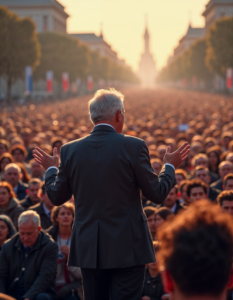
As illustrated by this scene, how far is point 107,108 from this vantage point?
3725mm

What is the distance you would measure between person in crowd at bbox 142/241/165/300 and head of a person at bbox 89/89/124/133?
239 centimetres

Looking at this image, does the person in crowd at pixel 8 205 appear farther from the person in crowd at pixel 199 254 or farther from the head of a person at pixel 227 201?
the person in crowd at pixel 199 254

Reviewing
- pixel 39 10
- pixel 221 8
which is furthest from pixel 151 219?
pixel 221 8

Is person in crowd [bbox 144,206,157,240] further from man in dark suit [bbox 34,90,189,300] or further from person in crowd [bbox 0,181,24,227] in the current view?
man in dark suit [bbox 34,90,189,300]

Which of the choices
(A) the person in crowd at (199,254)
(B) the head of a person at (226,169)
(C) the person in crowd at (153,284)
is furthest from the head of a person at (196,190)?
(A) the person in crowd at (199,254)

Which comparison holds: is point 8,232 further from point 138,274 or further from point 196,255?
point 196,255

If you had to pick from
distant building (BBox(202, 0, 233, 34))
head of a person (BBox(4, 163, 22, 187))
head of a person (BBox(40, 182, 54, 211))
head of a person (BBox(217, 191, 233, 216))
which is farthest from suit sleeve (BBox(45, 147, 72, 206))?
distant building (BBox(202, 0, 233, 34))

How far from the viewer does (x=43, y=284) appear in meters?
5.62

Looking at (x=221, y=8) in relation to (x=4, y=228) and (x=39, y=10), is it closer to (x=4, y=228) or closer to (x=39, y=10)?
(x=39, y=10)

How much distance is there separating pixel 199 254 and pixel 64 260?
4.66 m

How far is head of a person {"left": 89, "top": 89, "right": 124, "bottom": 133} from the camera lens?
372cm

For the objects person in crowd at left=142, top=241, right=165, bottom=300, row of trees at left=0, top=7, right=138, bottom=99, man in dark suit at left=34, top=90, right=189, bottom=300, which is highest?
row of trees at left=0, top=7, right=138, bottom=99

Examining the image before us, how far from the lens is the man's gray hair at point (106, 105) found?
3.72 m

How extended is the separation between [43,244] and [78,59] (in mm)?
75568
